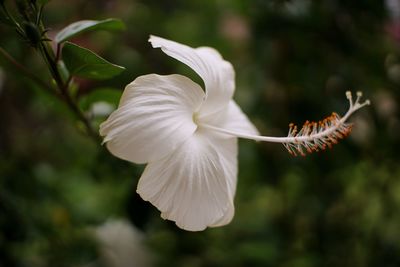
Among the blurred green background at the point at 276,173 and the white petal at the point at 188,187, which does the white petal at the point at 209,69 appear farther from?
the blurred green background at the point at 276,173

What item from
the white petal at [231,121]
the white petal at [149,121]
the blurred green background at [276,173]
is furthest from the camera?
the blurred green background at [276,173]

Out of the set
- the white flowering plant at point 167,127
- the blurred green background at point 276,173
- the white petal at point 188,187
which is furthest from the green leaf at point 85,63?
the blurred green background at point 276,173

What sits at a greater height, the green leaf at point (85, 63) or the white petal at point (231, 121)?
the green leaf at point (85, 63)

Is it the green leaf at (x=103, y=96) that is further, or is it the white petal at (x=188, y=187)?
the green leaf at (x=103, y=96)

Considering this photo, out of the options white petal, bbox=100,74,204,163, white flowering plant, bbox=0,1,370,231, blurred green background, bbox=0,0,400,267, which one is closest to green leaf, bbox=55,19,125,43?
white flowering plant, bbox=0,1,370,231

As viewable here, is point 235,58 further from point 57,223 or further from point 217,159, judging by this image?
point 217,159

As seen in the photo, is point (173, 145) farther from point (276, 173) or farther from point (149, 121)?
point (276, 173)
